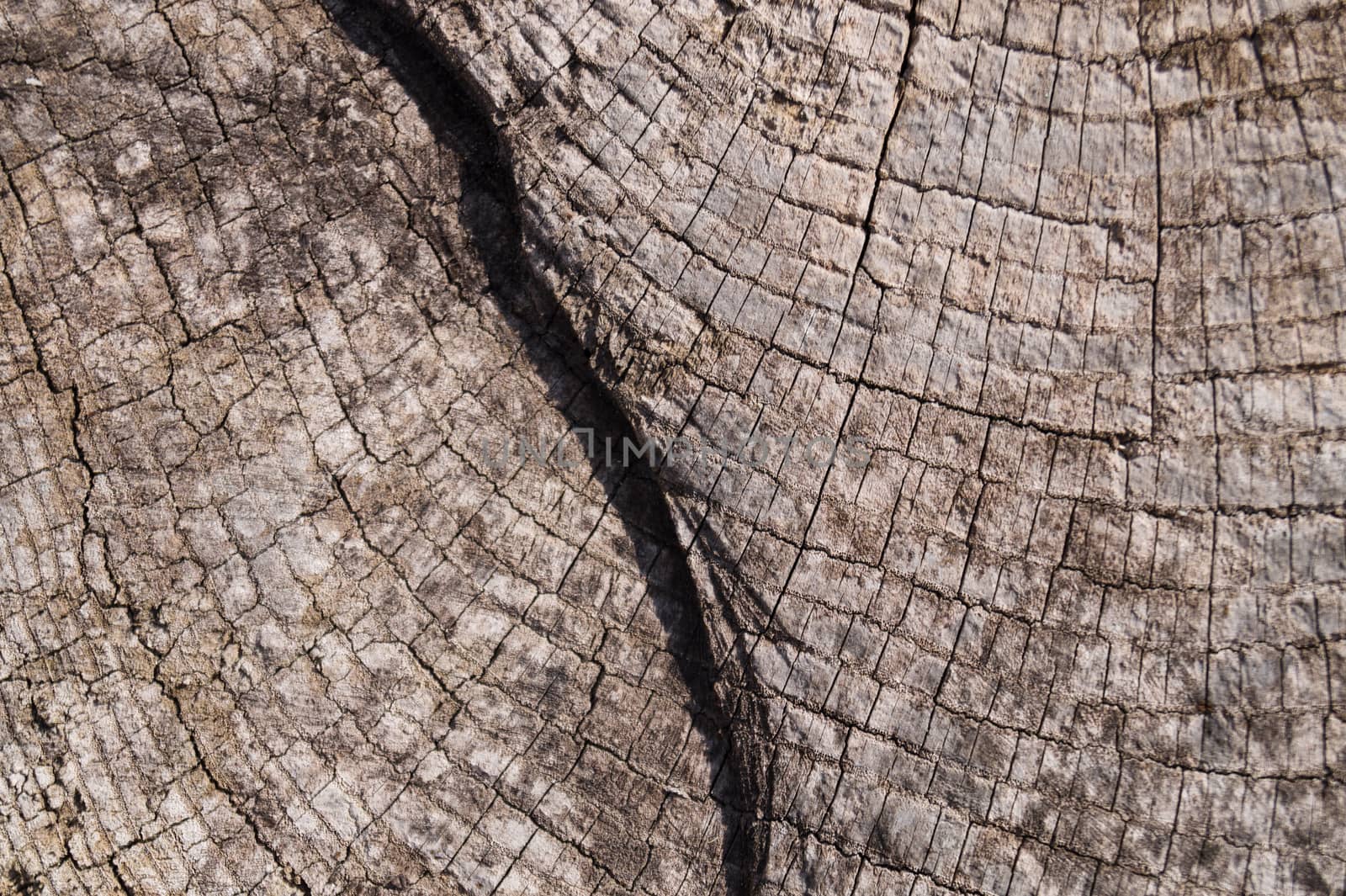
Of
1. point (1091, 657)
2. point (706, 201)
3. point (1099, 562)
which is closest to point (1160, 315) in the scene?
point (1099, 562)

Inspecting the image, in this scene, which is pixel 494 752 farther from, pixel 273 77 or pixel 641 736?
pixel 273 77

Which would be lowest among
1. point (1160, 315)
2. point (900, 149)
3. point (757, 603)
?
point (757, 603)

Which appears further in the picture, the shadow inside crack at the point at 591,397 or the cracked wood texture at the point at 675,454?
A: the shadow inside crack at the point at 591,397

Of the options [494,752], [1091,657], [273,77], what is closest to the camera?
[1091,657]

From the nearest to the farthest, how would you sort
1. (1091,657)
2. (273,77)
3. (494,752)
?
(1091,657) → (494,752) → (273,77)

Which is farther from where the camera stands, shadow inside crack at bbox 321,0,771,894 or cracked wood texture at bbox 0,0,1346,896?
shadow inside crack at bbox 321,0,771,894

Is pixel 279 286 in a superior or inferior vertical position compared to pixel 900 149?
inferior
